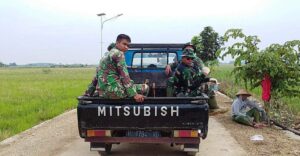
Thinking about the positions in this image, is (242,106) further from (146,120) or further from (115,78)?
(115,78)

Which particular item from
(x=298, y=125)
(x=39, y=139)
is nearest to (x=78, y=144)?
(x=39, y=139)

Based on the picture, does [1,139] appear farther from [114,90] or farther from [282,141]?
[282,141]

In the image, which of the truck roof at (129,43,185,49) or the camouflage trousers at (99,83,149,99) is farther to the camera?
the truck roof at (129,43,185,49)

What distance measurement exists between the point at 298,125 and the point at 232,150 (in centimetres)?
389

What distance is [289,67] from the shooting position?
1082 centimetres

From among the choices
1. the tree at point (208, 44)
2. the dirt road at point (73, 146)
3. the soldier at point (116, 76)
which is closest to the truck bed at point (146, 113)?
the soldier at point (116, 76)

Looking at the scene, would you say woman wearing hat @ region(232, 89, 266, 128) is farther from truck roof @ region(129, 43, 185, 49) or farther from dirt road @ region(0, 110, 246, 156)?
truck roof @ region(129, 43, 185, 49)

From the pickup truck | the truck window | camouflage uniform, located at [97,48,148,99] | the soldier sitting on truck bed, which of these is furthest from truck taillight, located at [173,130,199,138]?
the truck window

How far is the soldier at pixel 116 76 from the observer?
656cm

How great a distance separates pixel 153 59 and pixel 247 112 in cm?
263

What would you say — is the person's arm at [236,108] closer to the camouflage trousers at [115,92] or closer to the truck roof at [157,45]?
the truck roof at [157,45]

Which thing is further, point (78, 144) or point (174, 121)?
point (78, 144)

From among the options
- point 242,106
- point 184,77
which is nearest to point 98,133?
point 184,77

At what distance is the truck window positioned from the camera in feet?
34.5
